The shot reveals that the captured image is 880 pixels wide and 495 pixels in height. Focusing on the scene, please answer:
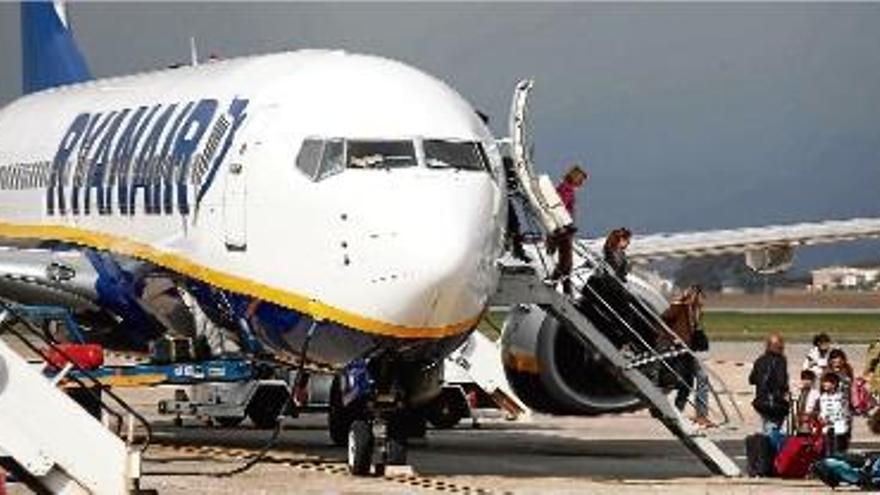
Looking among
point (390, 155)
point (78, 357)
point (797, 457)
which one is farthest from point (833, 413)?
point (78, 357)

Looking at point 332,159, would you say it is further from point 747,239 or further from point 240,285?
point 747,239

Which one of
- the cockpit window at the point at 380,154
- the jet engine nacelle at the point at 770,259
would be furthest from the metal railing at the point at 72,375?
the jet engine nacelle at the point at 770,259

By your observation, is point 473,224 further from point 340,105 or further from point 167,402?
point 167,402

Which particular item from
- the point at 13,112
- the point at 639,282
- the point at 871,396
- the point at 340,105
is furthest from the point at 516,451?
the point at 13,112

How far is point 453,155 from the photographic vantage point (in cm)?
2088

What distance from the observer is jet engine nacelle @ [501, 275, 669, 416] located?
2466cm

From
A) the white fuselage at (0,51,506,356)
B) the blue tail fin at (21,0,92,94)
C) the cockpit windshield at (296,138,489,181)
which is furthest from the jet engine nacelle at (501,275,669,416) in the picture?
the blue tail fin at (21,0,92,94)

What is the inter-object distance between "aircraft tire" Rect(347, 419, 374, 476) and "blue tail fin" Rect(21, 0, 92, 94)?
52.7 feet

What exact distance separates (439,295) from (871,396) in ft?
21.9

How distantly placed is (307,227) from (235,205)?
60.3 inches

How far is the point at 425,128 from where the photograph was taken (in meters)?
21.1

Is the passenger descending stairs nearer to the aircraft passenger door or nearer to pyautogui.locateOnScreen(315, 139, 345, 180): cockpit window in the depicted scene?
pyautogui.locateOnScreen(315, 139, 345, 180): cockpit window

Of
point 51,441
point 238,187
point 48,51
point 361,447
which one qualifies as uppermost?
point 48,51

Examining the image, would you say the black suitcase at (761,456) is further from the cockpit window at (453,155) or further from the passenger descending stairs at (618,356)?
the cockpit window at (453,155)
